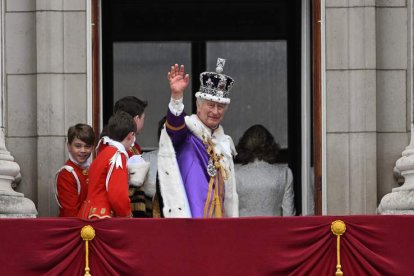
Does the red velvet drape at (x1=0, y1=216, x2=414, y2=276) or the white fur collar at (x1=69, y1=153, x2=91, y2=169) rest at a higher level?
the white fur collar at (x1=69, y1=153, x2=91, y2=169)

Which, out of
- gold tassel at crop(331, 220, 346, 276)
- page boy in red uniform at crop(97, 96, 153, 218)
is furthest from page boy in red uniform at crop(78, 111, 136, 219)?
gold tassel at crop(331, 220, 346, 276)

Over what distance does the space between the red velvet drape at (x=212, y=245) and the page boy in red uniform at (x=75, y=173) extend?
45.2 inches

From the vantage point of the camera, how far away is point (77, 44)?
66.2 ft

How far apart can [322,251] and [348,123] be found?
8.47 ft

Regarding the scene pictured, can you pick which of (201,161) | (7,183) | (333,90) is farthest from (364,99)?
(7,183)

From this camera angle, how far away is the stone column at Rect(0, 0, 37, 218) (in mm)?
19203

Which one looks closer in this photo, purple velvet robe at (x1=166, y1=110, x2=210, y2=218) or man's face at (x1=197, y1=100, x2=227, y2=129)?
purple velvet robe at (x1=166, y1=110, x2=210, y2=218)

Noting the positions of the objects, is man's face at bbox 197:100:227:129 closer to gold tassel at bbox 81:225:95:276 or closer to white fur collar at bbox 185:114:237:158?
white fur collar at bbox 185:114:237:158

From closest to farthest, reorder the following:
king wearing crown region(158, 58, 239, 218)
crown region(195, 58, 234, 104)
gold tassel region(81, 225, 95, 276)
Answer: gold tassel region(81, 225, 95, 276), king wearing crown region(158, 58, 239, 218), crown region(195, 58, 234, 104)

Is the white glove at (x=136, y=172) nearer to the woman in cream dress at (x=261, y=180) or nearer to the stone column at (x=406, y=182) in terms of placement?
the woman in cream dress at (x=261, y=180)

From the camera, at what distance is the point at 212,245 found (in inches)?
702

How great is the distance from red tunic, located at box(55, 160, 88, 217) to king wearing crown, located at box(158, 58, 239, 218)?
0.90 meters

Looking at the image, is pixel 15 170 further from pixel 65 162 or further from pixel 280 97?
pixel 280 97

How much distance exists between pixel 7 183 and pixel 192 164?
6.51 feet
